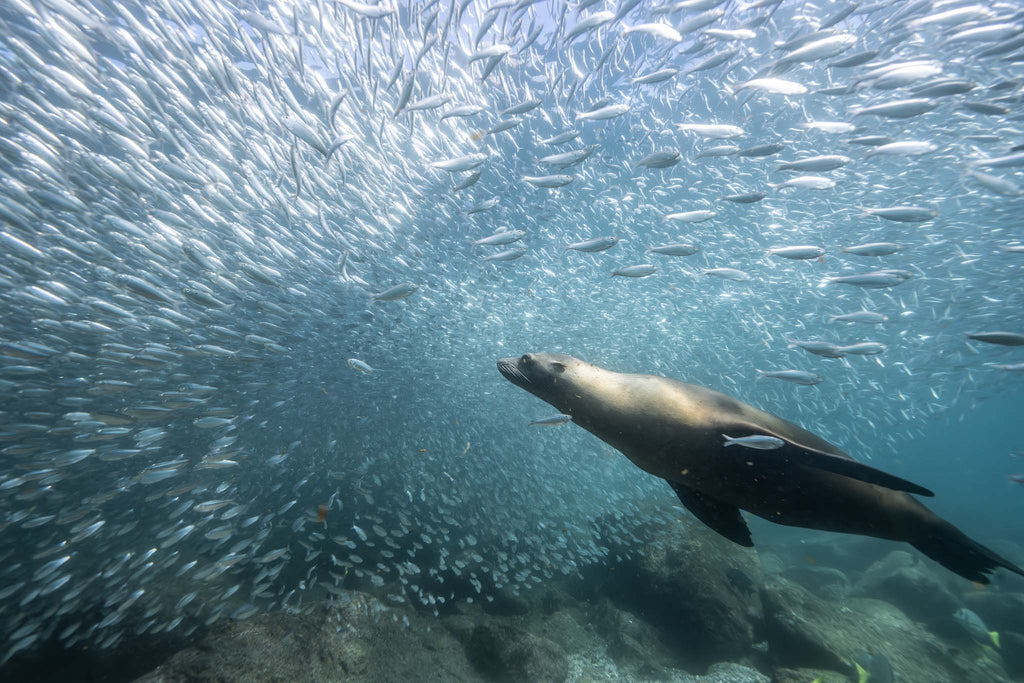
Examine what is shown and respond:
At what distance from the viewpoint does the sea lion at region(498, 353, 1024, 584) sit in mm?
2225

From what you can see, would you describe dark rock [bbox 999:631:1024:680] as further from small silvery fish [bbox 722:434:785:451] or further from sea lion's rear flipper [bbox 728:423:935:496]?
small silvery fish [bbox 722:434:785:451]

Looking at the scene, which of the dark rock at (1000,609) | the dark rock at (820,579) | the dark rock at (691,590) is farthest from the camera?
the dark rock at (820,579)

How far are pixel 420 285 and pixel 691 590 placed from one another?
7314 mm

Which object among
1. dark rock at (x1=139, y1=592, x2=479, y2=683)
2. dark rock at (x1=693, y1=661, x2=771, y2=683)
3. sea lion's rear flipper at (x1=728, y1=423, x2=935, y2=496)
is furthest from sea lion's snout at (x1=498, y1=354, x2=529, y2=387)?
dark rock at (x1=693, y1=661, x2=771, y2=683)

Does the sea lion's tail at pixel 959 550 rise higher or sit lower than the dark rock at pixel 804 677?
higher

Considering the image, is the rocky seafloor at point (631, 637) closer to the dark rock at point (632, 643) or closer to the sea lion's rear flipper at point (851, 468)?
the dark rock at point (632, 643)

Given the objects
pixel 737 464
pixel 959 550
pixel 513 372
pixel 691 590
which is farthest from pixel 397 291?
pixel 691 590

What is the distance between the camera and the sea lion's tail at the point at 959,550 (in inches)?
91.2

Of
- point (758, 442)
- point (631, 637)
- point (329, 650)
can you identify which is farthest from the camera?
point (631, 637)

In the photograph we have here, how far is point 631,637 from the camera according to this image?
6781mm

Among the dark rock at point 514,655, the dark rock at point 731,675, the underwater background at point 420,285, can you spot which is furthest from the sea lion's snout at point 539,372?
the dark rock at point 731,675

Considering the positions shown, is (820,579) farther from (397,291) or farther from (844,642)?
(397,291)

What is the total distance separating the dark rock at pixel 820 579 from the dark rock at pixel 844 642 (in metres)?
3.00

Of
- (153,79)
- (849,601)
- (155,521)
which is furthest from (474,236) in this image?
(849,601)
